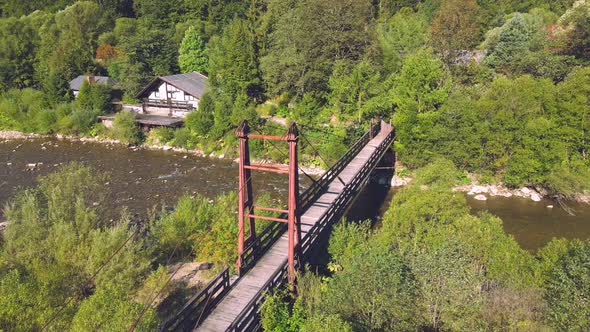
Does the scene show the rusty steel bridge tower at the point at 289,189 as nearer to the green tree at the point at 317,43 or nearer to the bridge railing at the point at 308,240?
the bridge railing at the point at 308,240

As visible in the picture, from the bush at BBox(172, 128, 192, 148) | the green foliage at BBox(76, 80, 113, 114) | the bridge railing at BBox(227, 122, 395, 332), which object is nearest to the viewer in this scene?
the bridge railing at BBox(227, 122, 395, 332)

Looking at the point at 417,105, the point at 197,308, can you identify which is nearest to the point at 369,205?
the point at 417,105

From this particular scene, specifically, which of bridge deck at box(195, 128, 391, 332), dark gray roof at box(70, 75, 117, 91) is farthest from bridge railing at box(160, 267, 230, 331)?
dark gray roof at box(70, 75, 117, 91)

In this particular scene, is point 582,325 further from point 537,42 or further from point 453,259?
point 537,42

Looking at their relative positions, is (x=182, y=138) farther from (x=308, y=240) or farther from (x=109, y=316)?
(x=109, y=316)

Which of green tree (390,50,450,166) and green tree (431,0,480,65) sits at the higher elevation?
green tree (431,0,480,65)

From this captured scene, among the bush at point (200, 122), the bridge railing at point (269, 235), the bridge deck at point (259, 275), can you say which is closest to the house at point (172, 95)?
the bush at point (200, 122)

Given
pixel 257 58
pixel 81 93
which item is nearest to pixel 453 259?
pixel 257 58

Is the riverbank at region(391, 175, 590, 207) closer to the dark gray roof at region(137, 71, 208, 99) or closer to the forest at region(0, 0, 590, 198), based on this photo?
the forest at region(0, 0, 590, 198)
